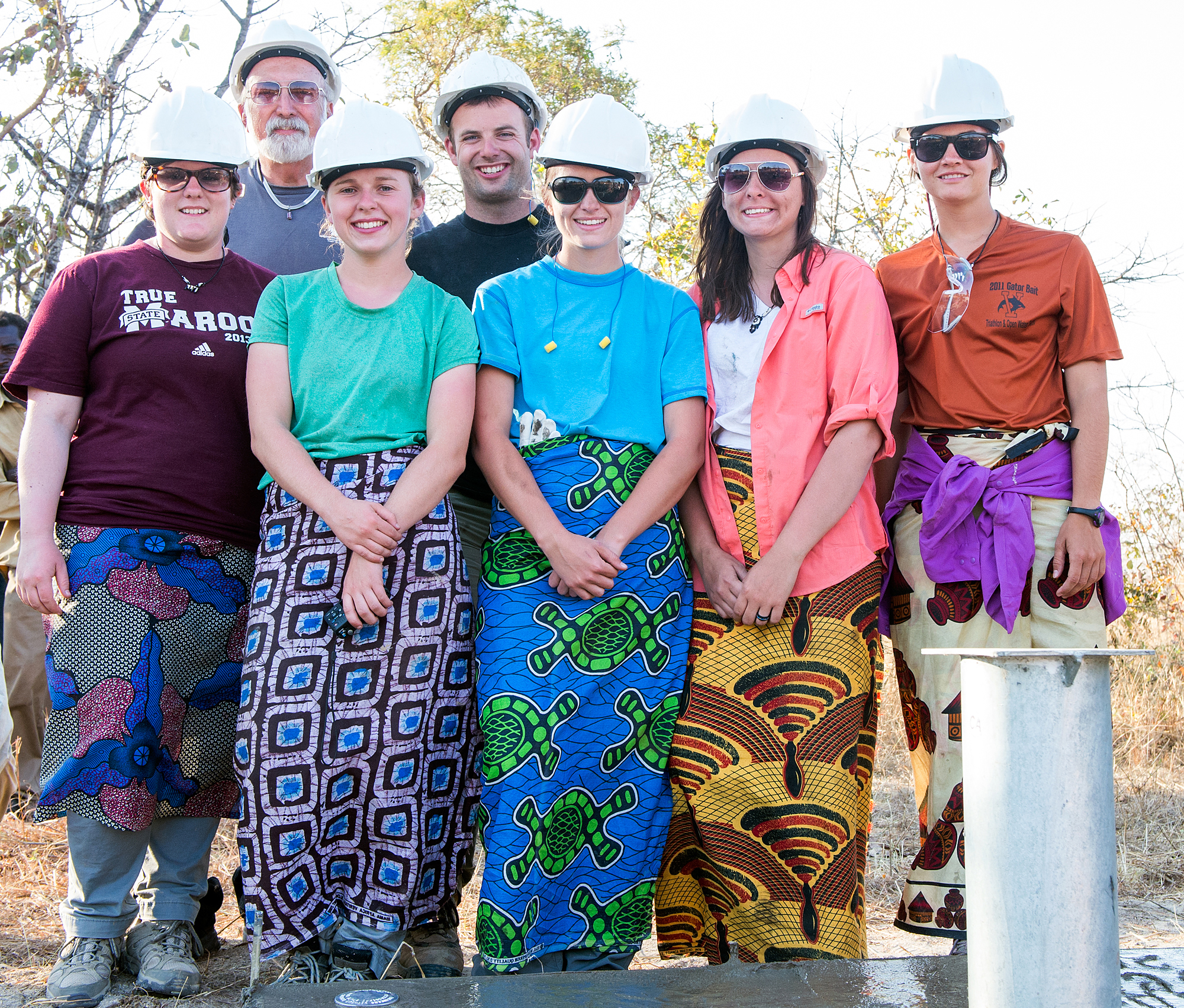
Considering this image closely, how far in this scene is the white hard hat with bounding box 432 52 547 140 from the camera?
375 cm

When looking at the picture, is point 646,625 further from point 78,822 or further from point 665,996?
point 78,822

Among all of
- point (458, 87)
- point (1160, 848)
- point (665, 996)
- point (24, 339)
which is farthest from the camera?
point (1160, 848)

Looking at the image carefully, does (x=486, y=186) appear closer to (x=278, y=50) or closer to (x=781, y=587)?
(x=278, y=50)

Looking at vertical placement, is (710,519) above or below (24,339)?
below

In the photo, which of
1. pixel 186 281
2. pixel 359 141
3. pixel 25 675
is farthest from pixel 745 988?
pixel 25 675

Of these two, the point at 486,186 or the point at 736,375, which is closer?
the point at 736,375

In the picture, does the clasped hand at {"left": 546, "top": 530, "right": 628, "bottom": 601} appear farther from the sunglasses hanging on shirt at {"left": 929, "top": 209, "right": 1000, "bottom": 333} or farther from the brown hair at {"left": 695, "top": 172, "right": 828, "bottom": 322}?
the sunglasses hanging on shirt at {"left": 929, "top": 209, "right": 1000, "bottom": 333}

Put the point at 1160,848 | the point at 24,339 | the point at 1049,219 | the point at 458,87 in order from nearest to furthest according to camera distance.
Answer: the point at 24,339
the point at 458,87
the point at 1160,848
the point at 1049,219

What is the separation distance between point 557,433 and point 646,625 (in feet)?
1.81

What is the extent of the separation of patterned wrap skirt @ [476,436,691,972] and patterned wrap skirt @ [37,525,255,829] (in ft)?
2.64

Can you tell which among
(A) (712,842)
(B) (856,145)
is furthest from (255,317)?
(B) (856,145)

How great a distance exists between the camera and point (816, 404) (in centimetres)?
302

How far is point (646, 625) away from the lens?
2928mm

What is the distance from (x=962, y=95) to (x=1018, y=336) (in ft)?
2.25
